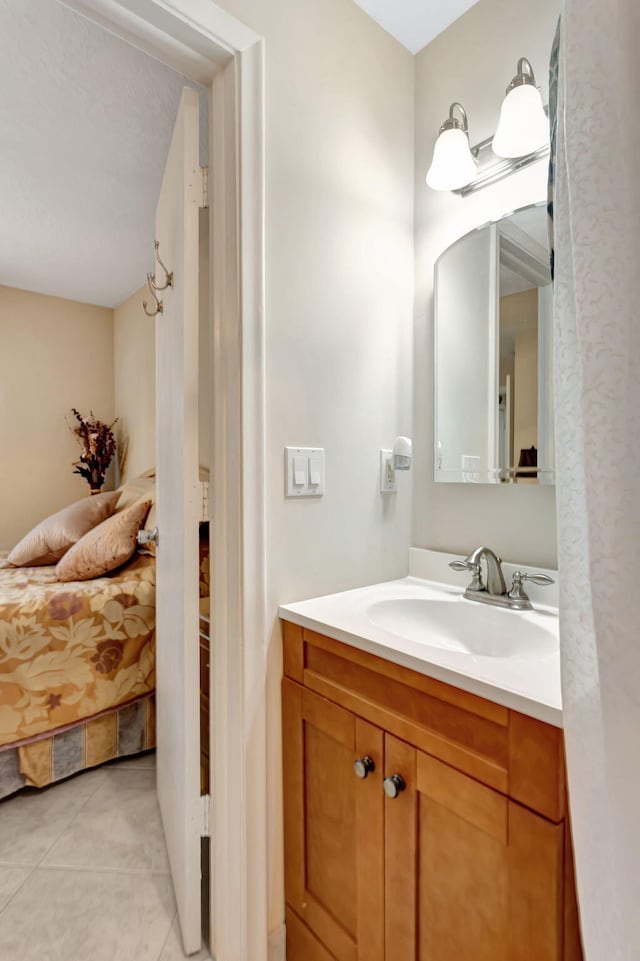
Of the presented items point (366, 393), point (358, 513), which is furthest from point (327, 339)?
point (358, 513)

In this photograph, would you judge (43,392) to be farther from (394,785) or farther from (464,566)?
(394,785)

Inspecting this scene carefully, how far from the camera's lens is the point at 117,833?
1570mm

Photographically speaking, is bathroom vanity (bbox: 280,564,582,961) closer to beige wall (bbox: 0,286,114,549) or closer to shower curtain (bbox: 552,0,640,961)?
shower curtain (bbox: 552,0,640,961)

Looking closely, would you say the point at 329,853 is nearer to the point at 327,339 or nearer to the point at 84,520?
the point at 327,339

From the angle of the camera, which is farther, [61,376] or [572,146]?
[61,376]

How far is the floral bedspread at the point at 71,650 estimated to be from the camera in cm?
167

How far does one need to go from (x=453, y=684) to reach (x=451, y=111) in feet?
4.54

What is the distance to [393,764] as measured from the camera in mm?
847

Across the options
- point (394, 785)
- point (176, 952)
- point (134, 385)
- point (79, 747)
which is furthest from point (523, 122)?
point (134, 385)

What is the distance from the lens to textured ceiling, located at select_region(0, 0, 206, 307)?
4.61ft

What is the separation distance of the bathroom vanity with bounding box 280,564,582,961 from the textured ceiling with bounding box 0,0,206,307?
1.76 metres

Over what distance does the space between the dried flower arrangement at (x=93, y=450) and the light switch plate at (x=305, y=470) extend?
2.82 meters

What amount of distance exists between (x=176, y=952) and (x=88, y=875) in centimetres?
41

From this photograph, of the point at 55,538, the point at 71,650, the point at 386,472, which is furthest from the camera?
the point at 55,538
